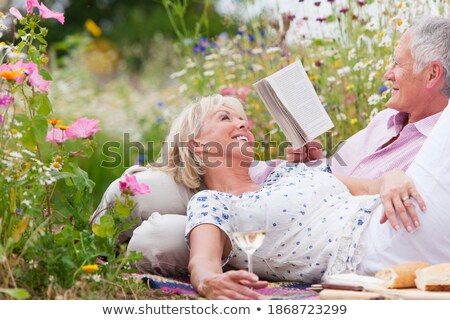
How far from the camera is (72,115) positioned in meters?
7.07

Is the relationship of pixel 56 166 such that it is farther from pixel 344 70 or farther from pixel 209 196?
pixel 344 70

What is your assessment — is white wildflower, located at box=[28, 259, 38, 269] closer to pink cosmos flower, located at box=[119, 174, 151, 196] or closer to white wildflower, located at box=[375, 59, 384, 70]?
pink cosmos flower, located at box=[119, 174, 151, 196]

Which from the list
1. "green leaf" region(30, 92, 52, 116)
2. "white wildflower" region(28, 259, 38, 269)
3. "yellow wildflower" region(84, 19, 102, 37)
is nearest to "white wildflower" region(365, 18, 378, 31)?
"green leaf" region(30, 92, 52, 116)

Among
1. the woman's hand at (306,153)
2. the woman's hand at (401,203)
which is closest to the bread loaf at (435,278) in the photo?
the woman's hand at (401,203)

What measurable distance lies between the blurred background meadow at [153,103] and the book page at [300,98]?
87cm

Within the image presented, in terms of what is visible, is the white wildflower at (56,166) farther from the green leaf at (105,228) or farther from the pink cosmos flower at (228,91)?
the pink cosmos flower at (228,91)

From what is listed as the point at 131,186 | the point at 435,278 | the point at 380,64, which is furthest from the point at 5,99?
the point at 380,64

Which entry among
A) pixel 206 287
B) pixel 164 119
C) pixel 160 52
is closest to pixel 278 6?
pixel 164 119

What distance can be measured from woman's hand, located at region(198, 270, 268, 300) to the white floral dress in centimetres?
45

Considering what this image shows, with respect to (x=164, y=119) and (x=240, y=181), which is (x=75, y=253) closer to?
(x=240, y=181)

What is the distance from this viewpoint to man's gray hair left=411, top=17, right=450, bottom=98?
3.73m

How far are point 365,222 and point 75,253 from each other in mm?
1181

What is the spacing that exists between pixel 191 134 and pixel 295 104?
0.52 meters

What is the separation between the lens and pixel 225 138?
3676 mm
